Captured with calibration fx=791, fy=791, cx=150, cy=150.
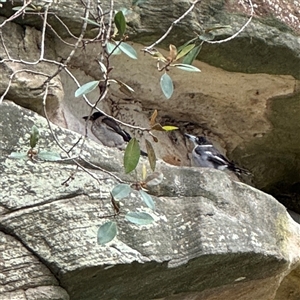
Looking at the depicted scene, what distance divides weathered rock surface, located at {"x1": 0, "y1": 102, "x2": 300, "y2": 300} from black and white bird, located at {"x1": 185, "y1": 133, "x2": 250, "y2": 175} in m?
0.55

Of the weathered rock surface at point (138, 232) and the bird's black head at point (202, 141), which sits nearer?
the weathered rock surface at point (138, 232)

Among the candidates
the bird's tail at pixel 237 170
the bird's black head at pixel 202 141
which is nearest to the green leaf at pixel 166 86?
the bird's black head at pixel 202 141

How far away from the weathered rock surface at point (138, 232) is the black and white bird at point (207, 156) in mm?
552

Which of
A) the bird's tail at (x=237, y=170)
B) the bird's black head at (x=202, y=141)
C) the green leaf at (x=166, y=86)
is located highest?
the green leaf at (x=166, y=86)

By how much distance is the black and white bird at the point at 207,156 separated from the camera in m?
3.50

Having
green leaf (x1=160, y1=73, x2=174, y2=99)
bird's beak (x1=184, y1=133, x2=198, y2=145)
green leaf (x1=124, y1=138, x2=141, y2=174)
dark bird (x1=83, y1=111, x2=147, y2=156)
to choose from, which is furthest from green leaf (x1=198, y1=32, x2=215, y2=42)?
bird's beak (x1=184, y1=133, x2=198, y2=145)

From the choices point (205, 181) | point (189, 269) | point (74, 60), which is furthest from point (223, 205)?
point (74, 60)

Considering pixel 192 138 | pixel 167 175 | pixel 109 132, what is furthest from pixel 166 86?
pixel 192 138

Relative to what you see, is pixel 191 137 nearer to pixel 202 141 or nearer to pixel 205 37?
pixel 202 141

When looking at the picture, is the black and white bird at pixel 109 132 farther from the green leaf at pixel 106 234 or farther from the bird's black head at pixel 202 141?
the green leaf at pixel 106 234

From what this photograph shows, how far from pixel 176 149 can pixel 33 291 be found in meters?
1.46

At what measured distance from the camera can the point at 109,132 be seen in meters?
3.45

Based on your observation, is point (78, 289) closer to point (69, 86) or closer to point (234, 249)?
point (234, 249)

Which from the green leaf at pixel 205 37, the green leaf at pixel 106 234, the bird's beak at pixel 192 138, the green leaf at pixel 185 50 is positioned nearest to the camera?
the green leaf at pixel 106 234
